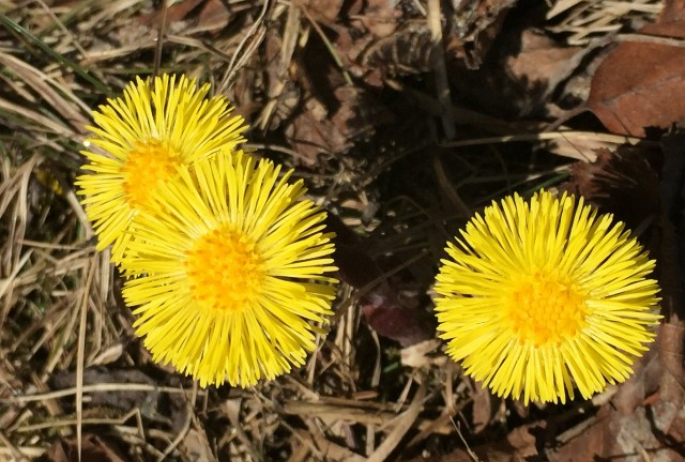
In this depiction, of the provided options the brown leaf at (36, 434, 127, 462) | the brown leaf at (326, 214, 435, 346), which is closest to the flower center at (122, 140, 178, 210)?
the brown leaf at (326, 214, 435, 346)

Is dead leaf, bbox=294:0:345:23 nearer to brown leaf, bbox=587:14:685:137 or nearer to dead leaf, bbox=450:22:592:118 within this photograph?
dead leaf, bbox=450:22:592:118

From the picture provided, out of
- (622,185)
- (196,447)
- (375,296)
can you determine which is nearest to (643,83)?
(622,185)

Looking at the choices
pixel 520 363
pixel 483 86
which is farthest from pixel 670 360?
pixel 483 86

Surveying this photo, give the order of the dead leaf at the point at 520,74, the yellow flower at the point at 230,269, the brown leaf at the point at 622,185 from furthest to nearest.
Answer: the dead leaf at the point at 520,74 → the brown leaf at the point at 622,185 → the yellow flower at the point at 230,269

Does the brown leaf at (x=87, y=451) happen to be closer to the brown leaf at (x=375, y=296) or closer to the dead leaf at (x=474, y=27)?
the brown leaf at (x=375, y=296)

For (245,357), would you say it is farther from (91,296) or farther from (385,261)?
(91,296)

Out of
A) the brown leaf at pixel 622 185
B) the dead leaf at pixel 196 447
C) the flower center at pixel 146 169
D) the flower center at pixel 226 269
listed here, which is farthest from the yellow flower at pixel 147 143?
the brown leaf at pixel 622 185
